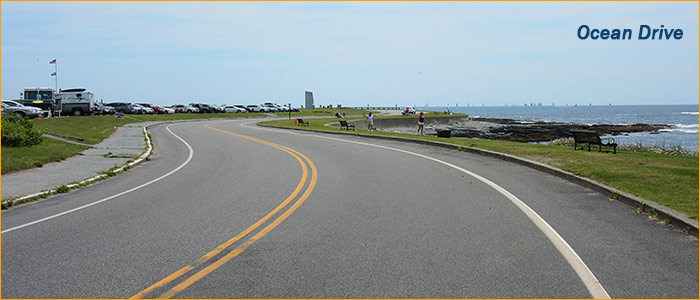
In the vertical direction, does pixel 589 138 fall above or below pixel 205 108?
below

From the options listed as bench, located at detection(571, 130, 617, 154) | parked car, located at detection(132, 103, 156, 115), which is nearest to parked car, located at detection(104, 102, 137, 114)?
parked car, located at detection(132, 103, 156, 115)

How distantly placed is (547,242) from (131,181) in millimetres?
11368

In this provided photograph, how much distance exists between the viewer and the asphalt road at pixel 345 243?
5.56m

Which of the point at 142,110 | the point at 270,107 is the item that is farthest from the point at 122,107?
the point at 270,107

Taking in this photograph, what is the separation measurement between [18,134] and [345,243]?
740 inches

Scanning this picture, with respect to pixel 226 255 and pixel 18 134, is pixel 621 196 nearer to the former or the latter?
pixel 226 255

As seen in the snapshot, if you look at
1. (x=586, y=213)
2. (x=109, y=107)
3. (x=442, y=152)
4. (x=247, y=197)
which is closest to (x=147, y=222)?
(x=247, y=197)

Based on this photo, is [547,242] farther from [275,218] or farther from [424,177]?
[424,177]

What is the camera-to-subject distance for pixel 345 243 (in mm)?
7254

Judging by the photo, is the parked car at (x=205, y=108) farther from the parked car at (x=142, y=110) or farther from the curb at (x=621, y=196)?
the curb at (x=621, y=196)

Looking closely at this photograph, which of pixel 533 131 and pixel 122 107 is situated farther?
pixel 122 107

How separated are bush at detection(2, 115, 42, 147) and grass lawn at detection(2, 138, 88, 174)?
365 mm

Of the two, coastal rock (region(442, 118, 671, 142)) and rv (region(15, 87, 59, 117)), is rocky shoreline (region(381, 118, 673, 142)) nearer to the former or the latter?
coastal rock (region(442, 118, 671, 142))

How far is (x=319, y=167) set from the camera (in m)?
17.1
